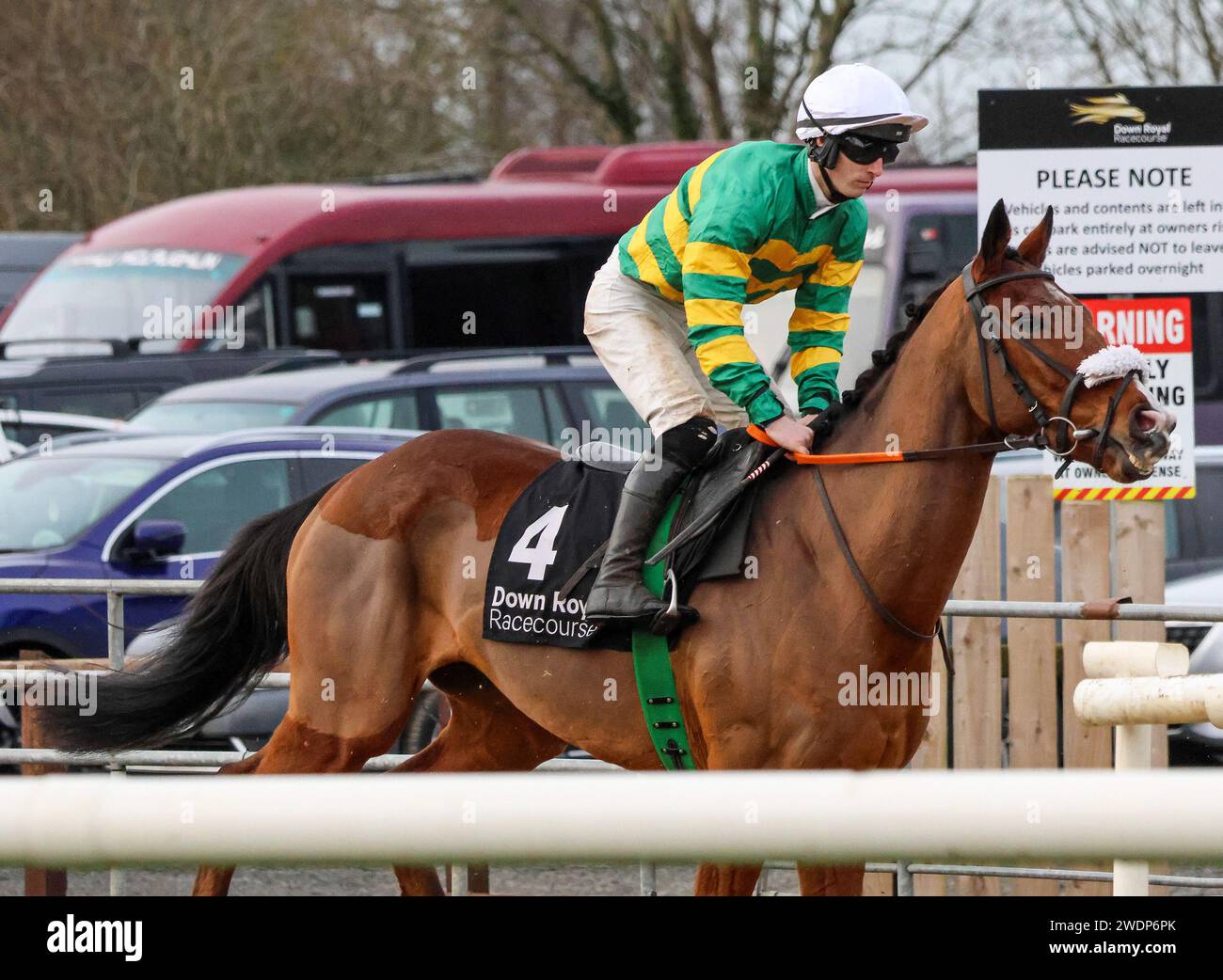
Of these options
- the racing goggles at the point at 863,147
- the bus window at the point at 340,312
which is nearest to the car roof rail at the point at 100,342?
the bus window at the point at 340,312

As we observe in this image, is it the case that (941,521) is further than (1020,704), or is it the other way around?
(1020,704)

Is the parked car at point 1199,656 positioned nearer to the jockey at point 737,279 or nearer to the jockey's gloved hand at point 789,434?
the jockey at point 737,279

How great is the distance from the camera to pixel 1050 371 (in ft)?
15.3

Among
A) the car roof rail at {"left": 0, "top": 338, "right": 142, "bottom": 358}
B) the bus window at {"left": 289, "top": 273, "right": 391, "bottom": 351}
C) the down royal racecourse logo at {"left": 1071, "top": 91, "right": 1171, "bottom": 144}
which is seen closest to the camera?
the down royal racecourse logo at {"left": 1071, "top": 91, "right": 1171, "bottom": 144}

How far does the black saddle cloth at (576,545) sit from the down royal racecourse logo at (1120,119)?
126 inches

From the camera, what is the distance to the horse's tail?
6000 millimetres

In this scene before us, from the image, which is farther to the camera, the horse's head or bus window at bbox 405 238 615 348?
bus window at bbox 405 238 615 348

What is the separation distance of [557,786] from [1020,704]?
18.8 feet

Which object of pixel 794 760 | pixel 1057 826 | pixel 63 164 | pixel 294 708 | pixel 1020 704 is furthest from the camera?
pixel 63 164

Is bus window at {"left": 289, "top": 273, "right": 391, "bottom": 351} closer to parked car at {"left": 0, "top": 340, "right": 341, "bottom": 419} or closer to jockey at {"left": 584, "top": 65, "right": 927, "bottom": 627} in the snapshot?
parked car at {"left": 0, "top": 340, "right": 341, "bottom": 419}

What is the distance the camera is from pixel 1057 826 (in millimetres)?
1832

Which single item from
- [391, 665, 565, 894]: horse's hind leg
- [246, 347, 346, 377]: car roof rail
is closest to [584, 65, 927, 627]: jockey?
[391, 665, 565, 894]: horse's hind leg
